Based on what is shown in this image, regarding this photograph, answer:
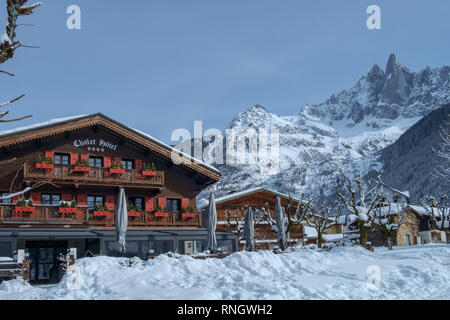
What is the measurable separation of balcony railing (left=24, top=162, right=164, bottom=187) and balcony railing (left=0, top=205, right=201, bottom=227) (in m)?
1.73

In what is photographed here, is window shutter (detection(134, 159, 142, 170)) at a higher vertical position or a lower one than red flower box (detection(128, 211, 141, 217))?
higher

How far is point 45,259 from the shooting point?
78.8ft

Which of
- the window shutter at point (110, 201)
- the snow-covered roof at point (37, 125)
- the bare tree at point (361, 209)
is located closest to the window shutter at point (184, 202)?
the window shutter at point (110, 201)

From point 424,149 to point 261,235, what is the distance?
9618 centimetres

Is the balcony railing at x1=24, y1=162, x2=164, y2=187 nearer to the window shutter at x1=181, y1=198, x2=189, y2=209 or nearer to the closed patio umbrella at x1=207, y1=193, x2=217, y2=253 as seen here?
the window shutter at x1=181, y1=198, x2=189, y2=209

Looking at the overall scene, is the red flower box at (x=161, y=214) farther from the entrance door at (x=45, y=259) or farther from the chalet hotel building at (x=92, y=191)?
the entrance door at (x=45, y=259)

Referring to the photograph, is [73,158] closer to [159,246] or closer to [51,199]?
[51,199]

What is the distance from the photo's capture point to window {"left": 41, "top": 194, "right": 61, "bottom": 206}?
84.0ft

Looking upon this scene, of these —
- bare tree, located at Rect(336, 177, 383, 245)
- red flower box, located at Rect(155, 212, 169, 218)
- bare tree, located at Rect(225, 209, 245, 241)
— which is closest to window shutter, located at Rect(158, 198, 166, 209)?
red flower box, located at Rect(155, 212, 169, 218)

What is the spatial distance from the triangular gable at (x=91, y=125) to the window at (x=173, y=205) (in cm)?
237
